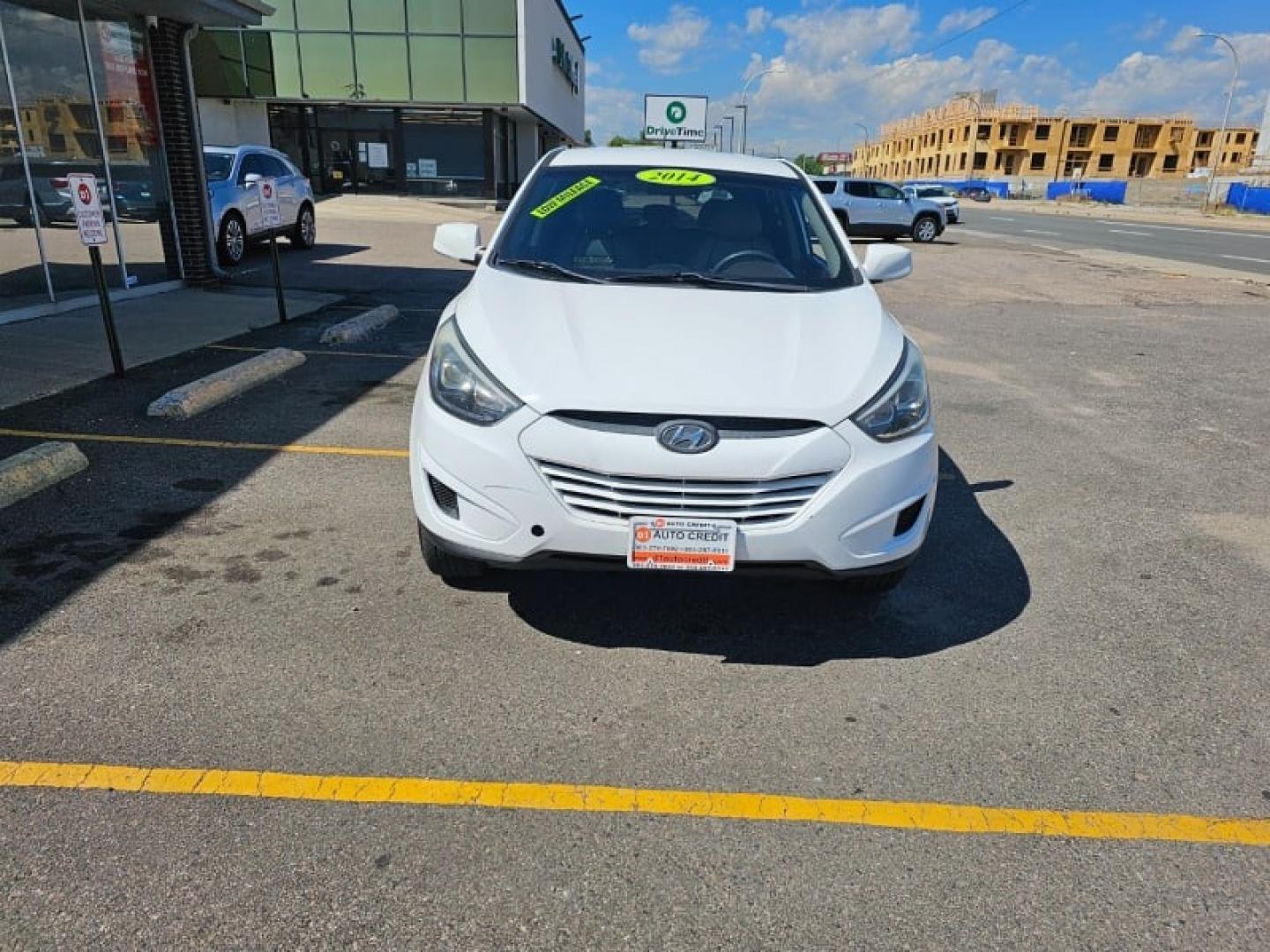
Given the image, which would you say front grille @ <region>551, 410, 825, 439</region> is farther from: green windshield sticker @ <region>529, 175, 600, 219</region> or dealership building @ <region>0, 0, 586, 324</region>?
dealership building @ <region>0, 0, 586, 324</region>

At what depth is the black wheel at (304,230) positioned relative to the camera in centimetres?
1589

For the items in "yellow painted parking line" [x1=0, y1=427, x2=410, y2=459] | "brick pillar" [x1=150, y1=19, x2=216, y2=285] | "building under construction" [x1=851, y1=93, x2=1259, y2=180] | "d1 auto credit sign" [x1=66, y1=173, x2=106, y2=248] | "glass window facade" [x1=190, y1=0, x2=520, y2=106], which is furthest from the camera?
"building under construction" [x1=851, y1=93, x2=1259, y2=180]

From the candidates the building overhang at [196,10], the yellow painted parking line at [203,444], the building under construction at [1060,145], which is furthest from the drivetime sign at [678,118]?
the building under construction at [1060,145]

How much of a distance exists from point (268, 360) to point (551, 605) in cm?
457

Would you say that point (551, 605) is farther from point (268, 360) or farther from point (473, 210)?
point (473, 210)

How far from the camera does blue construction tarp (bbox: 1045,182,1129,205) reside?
69938 mm

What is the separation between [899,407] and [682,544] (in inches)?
37.4

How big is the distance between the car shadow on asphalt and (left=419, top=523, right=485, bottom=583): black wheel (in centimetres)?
22

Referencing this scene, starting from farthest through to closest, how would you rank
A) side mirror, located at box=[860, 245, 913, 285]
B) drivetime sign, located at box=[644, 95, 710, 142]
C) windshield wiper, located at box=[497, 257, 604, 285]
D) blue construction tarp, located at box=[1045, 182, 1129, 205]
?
blue construction tarp, located at box=[1045, 182, 1129, 205]
drivetime sign, located at box=[644, 95, 710, 142]
side mirror, located at box=[860, 245, 913, 285]
windshield wiper, located at box=[497, 257, 604, 285]

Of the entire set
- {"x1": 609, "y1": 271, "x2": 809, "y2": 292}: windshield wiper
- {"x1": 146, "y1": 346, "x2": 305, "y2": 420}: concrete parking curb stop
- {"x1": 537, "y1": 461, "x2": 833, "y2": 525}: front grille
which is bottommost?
{"x1": 146, "y1": 346, "x2": 305, "y2": 420}: concrete parking curb stop

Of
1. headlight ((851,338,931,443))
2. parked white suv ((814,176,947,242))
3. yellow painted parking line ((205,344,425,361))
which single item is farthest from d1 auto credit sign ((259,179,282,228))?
parked white suv ((814,176,947,242))

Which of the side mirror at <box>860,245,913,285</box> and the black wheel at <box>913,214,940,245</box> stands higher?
the side mirror at <box>860,245,913,285</box>

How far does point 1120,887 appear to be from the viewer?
2.25 meters

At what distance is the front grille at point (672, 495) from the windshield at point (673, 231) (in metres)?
1.29
